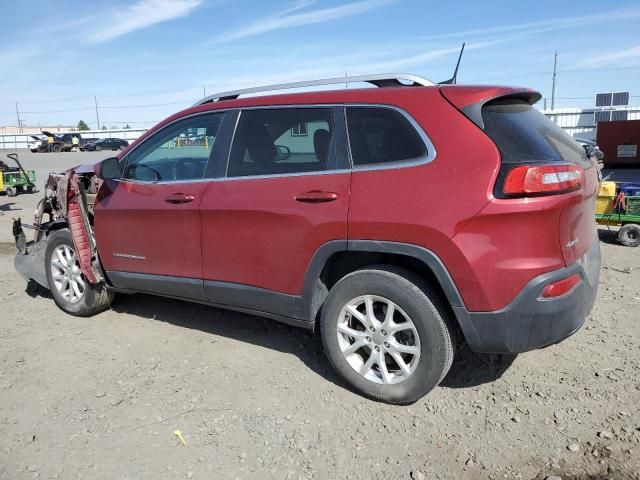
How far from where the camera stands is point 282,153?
3.55 m

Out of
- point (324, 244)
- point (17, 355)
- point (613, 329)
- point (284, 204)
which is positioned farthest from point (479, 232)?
point (17, 355)

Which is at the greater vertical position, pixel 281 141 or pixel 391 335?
pixel 281 141

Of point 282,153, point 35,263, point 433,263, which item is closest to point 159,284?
point 282,153

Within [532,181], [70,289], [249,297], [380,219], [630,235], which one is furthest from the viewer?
[630,235]

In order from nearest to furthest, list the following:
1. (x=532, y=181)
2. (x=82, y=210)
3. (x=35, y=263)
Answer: (x=532, y=181)
(x=82, y=210)
(x=35, y=263)

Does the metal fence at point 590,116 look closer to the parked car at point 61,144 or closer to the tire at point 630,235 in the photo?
the tire at point 630,235

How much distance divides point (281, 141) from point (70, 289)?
2.56m

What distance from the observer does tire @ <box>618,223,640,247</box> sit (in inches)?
286

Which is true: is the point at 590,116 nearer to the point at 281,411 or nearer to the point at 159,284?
the point at 159,284

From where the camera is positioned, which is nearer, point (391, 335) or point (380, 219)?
point (380, 219)

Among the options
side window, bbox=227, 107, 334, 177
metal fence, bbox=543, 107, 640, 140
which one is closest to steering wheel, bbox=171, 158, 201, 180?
side window, bbox=227, 107, 334, 177

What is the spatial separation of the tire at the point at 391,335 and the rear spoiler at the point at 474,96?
0.94 meters

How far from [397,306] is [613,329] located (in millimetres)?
2226

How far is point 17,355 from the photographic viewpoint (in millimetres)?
4070
